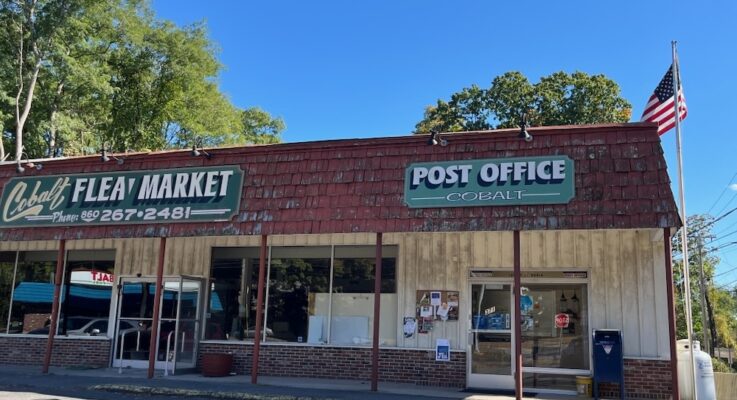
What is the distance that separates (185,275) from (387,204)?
5.29m

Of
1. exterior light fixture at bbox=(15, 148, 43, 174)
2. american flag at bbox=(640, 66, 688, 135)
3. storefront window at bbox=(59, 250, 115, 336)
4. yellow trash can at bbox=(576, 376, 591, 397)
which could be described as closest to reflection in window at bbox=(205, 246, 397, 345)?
storefront window at bbox=(59, 250, 115, 336)

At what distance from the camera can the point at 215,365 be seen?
13016mm

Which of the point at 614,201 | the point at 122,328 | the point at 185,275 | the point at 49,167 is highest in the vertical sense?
the point at 49,167

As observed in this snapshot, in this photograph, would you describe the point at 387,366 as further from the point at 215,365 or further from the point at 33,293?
the point at 33,293

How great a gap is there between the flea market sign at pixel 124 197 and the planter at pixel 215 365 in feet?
9.49

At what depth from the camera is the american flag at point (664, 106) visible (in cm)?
1158

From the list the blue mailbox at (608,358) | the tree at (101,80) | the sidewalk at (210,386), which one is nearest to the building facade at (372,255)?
the blue mailbox at (608,358)

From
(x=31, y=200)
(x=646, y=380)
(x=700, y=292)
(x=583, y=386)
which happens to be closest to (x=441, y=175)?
(x=583, y=386)

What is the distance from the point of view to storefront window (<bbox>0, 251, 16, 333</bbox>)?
50.8 ft

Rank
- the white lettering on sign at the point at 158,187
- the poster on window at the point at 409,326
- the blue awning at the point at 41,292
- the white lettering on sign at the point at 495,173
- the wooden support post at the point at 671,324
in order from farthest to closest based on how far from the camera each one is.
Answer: the blue awning at the point at 41,292 → the poster on window at the point at 409,326 → the white lettering on sign at the point at 158,187 → the white lettering on sign at the point at 495,173 → the wooden support post at the point at 671,324

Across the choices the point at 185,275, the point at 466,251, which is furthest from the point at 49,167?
the point at 466,251

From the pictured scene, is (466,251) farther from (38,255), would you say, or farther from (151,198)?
(38,255)

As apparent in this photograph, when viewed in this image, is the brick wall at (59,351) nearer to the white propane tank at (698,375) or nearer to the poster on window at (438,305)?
the poster on window at (438,305)

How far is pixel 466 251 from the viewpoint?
12.7 metres
